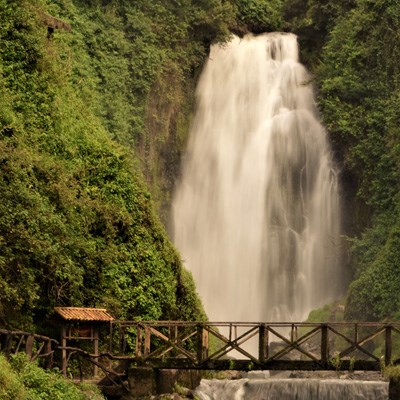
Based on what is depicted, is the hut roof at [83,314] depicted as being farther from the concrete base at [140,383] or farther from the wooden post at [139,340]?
the concrete base at [140,383]

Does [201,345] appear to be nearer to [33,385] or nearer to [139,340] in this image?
[139,340]

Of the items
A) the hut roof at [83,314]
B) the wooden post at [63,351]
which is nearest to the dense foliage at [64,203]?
the hut roof at [83,314]

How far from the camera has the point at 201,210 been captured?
215ft

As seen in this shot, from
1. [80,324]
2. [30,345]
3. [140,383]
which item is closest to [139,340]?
[140,383]

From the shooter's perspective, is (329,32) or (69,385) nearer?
(69,385)

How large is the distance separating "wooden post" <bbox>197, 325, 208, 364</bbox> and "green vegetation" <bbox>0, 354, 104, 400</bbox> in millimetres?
2927

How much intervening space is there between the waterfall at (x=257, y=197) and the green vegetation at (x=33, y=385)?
25779 mm

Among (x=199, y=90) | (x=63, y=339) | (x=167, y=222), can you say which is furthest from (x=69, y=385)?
(x=199, y=90)

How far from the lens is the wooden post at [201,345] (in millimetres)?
39469

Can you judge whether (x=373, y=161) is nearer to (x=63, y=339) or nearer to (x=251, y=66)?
(x=251, y=66)

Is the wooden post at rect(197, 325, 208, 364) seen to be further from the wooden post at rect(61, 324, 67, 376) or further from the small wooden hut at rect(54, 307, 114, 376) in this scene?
the wooden post at rect(61, 324, 67, 376)

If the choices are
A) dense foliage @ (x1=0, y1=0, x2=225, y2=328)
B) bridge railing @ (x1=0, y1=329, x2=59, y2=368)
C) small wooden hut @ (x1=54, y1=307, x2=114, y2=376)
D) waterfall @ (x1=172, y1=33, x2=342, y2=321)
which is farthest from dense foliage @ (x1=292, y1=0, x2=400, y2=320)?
bridge railing @ (x1=0, y1=329, x2=59, y2=368)

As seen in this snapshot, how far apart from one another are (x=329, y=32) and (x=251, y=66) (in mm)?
4356

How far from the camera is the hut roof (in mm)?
39500
